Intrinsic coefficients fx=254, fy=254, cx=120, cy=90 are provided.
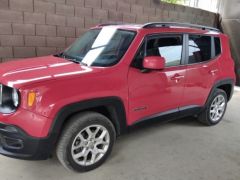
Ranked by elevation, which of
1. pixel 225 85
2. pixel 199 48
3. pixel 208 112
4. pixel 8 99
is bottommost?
pixel 208 112

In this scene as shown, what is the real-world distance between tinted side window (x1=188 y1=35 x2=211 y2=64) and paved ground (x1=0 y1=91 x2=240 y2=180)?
1.14 meters

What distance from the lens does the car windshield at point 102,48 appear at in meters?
2.91

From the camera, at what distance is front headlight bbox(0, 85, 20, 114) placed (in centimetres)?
235

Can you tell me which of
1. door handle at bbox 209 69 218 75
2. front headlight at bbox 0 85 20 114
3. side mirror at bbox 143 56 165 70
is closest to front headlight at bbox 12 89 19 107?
front headlight at bbox 0 85 20 114

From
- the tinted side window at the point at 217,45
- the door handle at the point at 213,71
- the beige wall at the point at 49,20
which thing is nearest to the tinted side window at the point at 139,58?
the door handle at the point at 213,71

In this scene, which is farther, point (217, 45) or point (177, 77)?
point (217, 45)

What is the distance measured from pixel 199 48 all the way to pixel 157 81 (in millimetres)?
1069

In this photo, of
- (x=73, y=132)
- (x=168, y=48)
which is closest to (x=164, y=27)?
(x=168, y=48)

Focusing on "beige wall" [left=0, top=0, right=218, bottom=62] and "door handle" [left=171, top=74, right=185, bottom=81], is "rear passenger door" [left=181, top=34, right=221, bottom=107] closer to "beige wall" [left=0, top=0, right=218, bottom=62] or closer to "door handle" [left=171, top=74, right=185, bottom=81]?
"door handle" [left=171, top=74, right=185, bottom=81]

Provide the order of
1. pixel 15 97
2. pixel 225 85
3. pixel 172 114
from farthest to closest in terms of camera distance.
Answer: pixel 225 85 < pixel 172 114 < pixel 15 97

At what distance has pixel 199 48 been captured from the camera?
148 inches

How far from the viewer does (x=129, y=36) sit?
305cm

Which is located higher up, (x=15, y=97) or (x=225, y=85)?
(x=15, y=97)

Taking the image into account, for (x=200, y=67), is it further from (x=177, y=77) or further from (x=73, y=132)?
(x=73, y=132)
